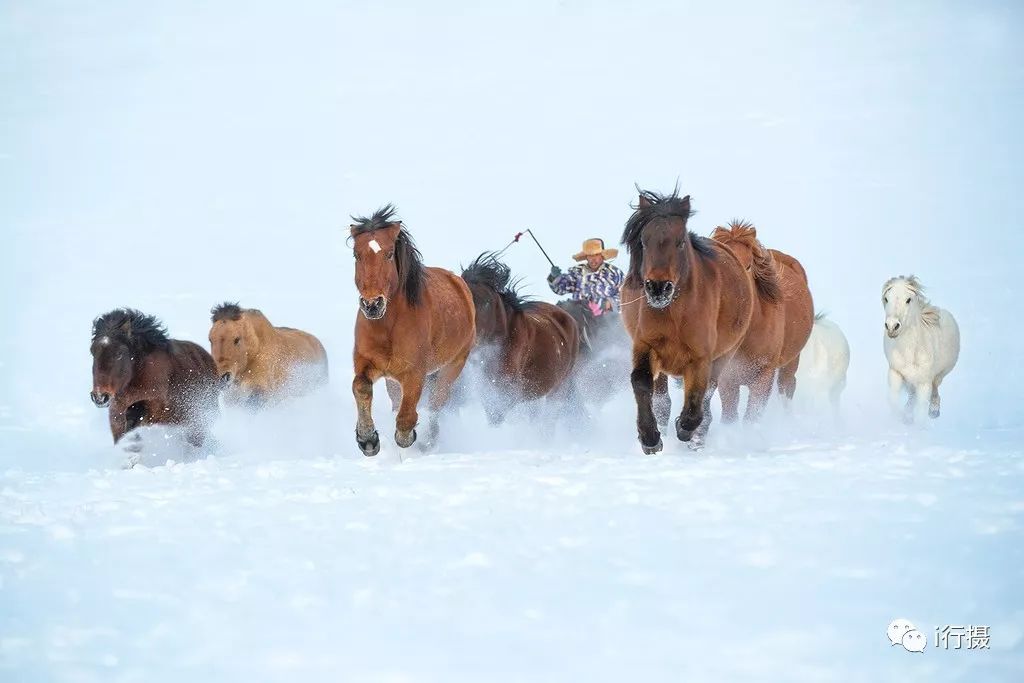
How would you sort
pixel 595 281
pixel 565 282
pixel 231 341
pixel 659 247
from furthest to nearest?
pixel 231 341 → pixel 565 282 → pixel 595 281 → pixel 659 247

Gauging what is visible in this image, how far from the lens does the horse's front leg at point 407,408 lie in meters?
8.84

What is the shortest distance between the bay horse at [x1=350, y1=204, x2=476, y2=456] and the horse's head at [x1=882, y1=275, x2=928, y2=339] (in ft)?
15.5

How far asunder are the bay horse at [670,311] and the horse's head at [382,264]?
5.11 ft

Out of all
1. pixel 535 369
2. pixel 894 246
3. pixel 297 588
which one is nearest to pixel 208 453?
pixel 535 369

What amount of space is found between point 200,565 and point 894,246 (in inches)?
1259

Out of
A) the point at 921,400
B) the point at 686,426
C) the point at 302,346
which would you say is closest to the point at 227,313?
the point at 302,346

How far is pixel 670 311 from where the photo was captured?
8.20 metres

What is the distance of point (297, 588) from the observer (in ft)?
17.9

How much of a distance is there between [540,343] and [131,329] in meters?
3.53

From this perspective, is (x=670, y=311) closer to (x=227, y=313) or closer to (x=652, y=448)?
(x=652, y=448)

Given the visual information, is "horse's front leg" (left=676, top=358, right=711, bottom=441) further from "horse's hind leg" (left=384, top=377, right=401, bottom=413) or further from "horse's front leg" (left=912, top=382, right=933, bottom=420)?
"horse's front leg" (left=912, top=382, right=933, bottom=420)

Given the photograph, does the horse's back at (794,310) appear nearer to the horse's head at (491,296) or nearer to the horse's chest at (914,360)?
the horse's chest at (914,360)

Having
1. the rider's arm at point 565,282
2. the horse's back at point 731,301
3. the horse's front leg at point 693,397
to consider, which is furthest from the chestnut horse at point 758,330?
the rider's arm at point 565,282

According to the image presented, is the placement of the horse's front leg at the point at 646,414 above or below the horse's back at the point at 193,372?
below
